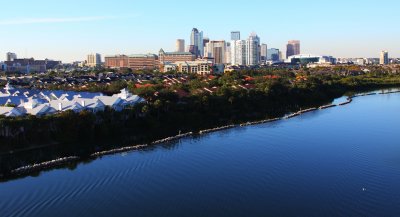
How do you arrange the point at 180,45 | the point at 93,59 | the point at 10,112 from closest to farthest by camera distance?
1. the point at 10,112
2. the point at 93,59
3. the point at 180,45

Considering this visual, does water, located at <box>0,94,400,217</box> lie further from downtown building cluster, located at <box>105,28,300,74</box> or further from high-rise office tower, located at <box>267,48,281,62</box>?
high-rise office tower, located at <box>267,48,281,62</box>

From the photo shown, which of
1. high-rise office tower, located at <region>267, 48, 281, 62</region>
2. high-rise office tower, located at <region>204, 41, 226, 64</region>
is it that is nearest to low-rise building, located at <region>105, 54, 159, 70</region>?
high-rise office tower, located at <region>204, 41, 226, 64</region>

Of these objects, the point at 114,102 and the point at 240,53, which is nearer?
the point at 114,102

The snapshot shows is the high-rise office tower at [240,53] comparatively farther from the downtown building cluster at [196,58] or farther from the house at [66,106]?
the house at [66,106]

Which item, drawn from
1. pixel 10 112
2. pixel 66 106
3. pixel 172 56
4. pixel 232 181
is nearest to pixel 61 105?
pixel 66 106

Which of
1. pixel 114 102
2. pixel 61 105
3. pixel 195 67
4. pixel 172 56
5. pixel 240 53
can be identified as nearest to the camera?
pixel 61 105

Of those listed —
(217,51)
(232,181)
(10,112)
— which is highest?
(217,51)

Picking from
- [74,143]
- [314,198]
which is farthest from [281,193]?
[74,143]

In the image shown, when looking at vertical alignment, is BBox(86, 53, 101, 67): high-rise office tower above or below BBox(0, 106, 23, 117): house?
above

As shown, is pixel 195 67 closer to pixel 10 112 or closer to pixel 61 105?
pixel 61 105
